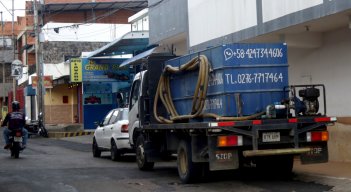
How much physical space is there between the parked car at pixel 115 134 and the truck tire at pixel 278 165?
5233mm

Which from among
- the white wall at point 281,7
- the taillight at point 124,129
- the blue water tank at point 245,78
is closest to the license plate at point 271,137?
the blue water tank at point 245,78

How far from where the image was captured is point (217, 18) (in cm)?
1770

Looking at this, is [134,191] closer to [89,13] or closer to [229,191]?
[229,191]

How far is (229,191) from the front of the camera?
34.3ft

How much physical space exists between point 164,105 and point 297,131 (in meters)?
3.39

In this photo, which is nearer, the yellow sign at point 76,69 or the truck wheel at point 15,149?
the truck wheel at point 15,149

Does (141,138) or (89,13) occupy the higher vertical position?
(89,13)

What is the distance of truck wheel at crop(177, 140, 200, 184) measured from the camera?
11422mm

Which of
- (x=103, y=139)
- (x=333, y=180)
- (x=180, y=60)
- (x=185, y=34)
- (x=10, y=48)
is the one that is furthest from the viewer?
(x=10, y=48)

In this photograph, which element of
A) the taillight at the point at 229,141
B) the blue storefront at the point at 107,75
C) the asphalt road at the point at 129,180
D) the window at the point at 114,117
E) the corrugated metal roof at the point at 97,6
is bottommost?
the asphalt road at the point at 129,180

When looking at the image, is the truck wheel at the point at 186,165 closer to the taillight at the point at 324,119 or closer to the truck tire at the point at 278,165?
the truck tire at the point at 278,165

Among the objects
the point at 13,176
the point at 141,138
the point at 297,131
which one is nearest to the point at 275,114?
the point at 297,131

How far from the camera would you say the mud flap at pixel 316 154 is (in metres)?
11.0

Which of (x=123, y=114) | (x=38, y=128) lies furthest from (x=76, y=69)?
(x=123, y=114)
